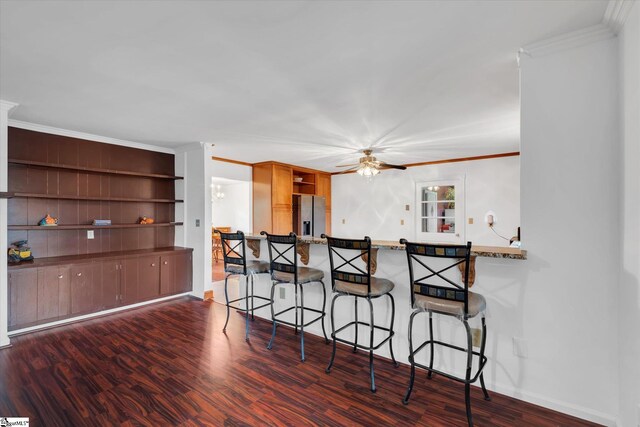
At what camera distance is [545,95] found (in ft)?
6.57

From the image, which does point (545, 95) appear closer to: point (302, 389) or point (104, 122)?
point (302, 389)

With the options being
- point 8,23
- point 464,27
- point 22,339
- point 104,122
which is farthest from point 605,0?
point 22,339

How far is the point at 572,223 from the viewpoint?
190 centimetres

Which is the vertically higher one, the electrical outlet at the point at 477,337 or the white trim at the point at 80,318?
the electrical outlet at the point at 477,337

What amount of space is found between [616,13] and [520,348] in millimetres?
2042

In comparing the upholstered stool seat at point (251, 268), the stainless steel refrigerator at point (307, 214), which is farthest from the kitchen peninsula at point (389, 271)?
the stainless steel refrigerator at point (307, 214)

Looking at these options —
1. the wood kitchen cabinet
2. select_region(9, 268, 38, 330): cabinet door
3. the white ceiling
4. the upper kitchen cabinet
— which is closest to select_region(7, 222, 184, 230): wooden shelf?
the wood kitchen cabinet

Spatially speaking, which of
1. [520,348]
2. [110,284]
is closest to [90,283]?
[110,284]

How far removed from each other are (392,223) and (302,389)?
5.03m

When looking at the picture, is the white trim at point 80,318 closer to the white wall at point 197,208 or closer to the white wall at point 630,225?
the white wall at point 197,208

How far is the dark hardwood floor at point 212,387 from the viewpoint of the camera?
1.94 meters

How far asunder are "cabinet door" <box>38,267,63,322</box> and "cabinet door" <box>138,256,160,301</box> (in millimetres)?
888

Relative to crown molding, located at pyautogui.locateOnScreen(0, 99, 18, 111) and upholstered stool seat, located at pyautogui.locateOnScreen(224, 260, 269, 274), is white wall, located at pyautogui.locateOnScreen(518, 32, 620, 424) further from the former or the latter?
crown molding, located at pyautogui.locateOnScreen(0, 99, 18, 111)

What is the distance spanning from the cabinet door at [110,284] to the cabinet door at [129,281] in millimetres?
60
